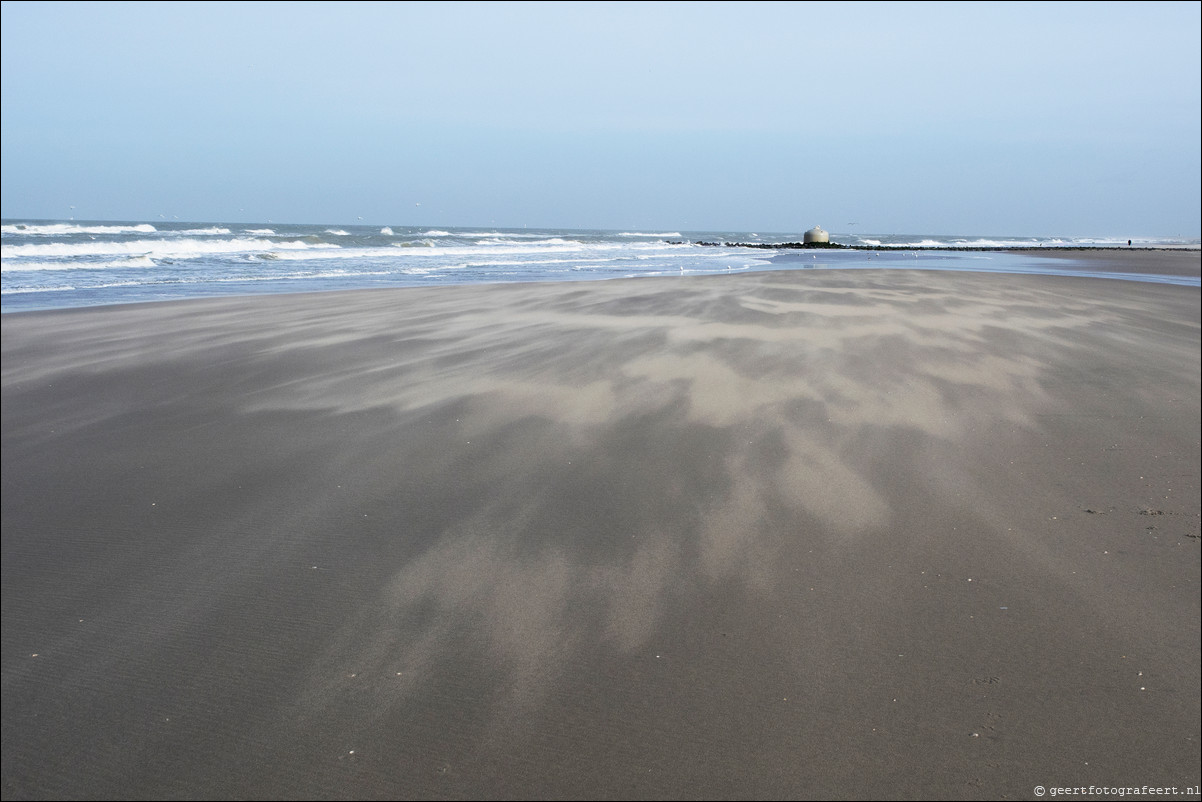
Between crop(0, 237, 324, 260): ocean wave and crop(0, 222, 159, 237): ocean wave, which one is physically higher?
crop(0, 237, 324, 260): ocean wave

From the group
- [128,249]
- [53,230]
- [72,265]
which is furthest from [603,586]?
[53,230]

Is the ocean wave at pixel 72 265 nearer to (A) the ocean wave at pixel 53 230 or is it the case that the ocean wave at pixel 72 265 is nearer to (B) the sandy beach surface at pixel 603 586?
(B) the sandy beach surface at pixel 603 586

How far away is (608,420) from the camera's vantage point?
4.36 metres

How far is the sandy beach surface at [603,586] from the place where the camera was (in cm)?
177

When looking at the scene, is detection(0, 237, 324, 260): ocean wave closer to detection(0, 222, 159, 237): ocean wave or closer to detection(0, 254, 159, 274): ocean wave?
detection(0, 254, 159, 274): ocean wave

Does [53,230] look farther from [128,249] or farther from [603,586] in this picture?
[603,586]

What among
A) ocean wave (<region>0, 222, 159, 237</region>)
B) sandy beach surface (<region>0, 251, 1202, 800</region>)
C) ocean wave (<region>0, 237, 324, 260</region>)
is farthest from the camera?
ocean wave (<region>0, 222, 159, 237</region>)

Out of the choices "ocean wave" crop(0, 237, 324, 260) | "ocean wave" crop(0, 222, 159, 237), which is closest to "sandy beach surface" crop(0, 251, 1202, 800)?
"ocean wave" crop(0, 237, 324, 260)

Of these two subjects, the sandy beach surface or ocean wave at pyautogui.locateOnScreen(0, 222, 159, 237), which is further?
ocean wave at pyautogui.locateOnScreen(0, 222, 159, 237)

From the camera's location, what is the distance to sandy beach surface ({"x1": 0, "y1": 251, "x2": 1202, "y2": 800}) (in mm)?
1772

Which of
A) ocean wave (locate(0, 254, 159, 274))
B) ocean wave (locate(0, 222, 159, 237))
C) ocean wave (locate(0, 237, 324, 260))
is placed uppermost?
ocean wave (locate(0, 254, 159, 274))

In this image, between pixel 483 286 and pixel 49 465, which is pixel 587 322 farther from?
pixel 483 286

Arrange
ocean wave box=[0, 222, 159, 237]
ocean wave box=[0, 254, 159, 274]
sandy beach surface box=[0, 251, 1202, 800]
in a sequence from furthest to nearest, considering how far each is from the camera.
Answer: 1. ocean wave box=[0, 222, 159, 237]
2. ocean wave box=[0, 254, 159, 274]
3. sandy beach surface box=[0, 251, 1202, 800]

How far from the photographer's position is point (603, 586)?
2457 mm
